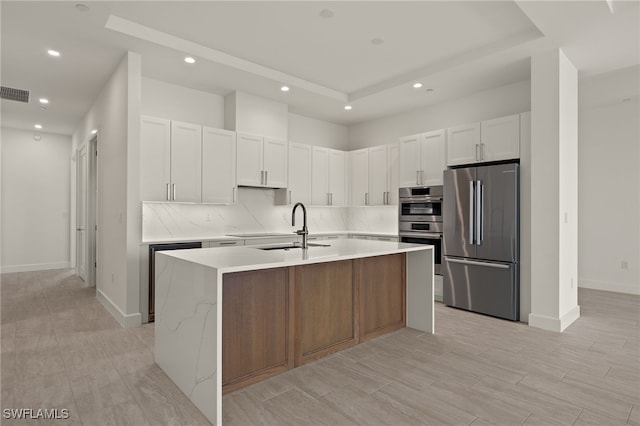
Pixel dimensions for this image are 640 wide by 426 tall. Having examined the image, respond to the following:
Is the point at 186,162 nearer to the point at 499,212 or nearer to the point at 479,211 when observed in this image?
the point at 479,211

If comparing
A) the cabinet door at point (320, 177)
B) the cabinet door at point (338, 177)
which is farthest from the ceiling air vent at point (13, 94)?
the cabinet door at point (338, 177)

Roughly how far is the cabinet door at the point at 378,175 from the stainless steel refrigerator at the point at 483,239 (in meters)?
1.36

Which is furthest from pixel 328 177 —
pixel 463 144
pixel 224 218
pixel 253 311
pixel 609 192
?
pixel 609 192

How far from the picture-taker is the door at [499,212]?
4.01 meters

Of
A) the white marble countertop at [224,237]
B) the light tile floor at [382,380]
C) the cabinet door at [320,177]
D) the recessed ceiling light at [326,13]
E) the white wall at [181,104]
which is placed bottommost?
the light tile floor at [382,380]

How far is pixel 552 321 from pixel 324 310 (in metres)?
2.46

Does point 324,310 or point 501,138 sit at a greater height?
point 501,138

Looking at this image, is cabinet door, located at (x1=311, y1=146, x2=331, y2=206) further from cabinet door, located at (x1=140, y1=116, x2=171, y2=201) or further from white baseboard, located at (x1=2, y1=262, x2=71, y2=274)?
white baseboard, located at (x1=2, y1=262, x2=71, y2=274)

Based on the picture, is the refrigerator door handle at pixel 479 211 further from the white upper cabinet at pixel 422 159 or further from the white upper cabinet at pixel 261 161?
the white upper cabinet at pixel 261 161

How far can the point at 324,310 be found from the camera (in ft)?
9.71

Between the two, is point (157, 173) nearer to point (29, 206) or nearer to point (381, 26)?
point (381, 26)

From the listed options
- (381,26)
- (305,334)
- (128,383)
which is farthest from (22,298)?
(381,26)

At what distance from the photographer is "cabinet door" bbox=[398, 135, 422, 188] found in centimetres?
520

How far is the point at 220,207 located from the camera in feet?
17.0
